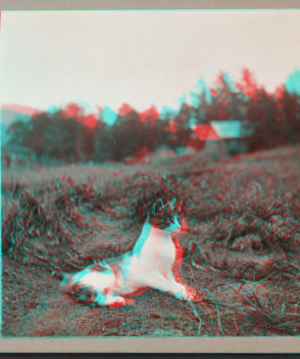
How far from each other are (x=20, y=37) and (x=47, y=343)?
2321 millimetres

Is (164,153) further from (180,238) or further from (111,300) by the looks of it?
(111,300)

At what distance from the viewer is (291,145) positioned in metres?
2.78

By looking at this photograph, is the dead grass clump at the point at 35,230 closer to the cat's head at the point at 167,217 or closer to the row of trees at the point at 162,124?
the row of trees at the point at 162,124

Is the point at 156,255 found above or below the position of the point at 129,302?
above

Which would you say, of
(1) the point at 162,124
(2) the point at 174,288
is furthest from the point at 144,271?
(1) the point at 162,124

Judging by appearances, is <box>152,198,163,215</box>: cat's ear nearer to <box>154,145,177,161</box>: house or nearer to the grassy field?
the grassy field

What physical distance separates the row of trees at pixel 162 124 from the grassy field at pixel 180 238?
0.12 meters

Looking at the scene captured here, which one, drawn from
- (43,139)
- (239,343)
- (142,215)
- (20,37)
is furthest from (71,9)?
(239,343)

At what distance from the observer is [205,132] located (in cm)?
278

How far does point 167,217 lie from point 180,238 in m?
0.18

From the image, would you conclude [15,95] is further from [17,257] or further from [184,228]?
[184,228]

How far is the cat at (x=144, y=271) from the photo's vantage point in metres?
2.64

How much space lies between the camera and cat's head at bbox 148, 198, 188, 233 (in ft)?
8.91

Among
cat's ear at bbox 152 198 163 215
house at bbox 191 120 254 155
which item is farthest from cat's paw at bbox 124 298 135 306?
house at bbox 191 120 254 155
